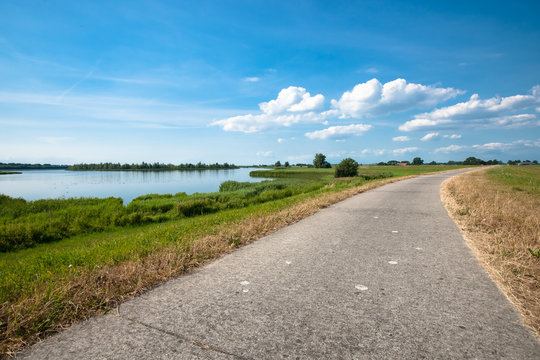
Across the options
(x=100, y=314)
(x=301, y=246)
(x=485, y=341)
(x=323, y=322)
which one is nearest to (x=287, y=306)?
(x=323, y=322)

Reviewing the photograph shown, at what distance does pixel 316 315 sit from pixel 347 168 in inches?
2217

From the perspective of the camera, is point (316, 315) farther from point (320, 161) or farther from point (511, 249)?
point (320, 161)

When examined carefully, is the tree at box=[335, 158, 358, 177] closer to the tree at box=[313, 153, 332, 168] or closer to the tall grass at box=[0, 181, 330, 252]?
the tall grass at box=[0, 181, 330, 252]

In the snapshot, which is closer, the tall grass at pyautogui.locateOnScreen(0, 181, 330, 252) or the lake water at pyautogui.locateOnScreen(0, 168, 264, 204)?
the tall grass at pyautogui.locateOnScreen(0, 181, 330, 252)

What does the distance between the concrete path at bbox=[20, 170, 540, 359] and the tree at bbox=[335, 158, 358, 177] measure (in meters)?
53.4

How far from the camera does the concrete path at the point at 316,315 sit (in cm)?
199

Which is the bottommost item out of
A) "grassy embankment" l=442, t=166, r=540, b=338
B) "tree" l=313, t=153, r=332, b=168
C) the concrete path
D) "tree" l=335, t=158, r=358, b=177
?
the concrete path

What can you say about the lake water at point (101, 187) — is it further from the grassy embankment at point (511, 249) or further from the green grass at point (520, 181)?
the green grass at point (520, 181)

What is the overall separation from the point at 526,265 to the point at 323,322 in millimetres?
3248

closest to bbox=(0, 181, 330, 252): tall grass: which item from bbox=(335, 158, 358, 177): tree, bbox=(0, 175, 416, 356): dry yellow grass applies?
bbox=(0, 175, 416, 356): dry yellow grass

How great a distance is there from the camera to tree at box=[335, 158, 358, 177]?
5569 centimetres

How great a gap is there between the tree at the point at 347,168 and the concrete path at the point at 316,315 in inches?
2103

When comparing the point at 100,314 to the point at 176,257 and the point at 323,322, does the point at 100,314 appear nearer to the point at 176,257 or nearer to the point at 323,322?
the point at 176,257

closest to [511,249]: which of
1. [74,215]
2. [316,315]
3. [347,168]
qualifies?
[316,315]
